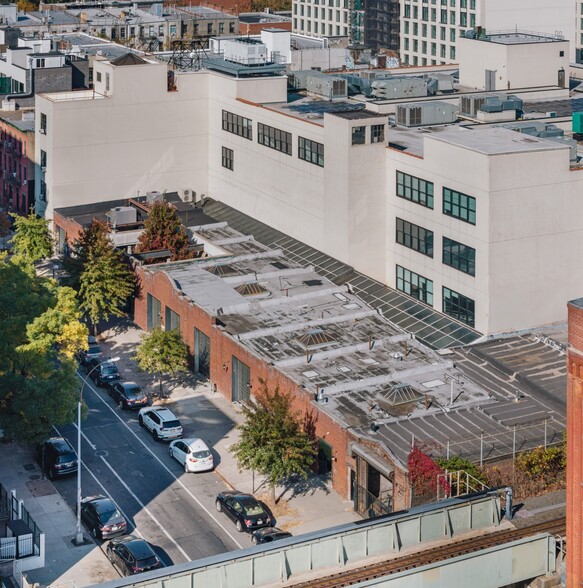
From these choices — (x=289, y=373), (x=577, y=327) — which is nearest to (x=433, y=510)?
(x=577, y=327)

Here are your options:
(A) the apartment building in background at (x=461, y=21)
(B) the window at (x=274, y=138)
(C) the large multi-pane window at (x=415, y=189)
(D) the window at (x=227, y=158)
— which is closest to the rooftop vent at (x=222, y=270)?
(B) the window at (x=274, y=138)

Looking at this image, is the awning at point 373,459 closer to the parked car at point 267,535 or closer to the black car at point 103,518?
the parked car at point 267,535

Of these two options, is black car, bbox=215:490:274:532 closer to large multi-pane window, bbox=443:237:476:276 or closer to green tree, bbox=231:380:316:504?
green tree, bbox=231:380:316:504

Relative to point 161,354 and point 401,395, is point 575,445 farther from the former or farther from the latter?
point 161,354

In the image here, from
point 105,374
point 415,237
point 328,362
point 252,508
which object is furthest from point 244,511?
point 415,237

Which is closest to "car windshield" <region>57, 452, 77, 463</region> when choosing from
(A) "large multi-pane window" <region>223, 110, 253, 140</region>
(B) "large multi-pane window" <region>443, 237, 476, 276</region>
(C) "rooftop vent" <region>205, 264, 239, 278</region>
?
(C) "rooftop vent" <region>205, 264, 239, 278</region>

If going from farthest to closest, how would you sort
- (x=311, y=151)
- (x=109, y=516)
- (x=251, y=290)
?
(x=311, y=151) → (x=251, y=290) → (x=109, y=516)

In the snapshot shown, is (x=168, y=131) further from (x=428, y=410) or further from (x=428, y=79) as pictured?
(x=428, y=410)
